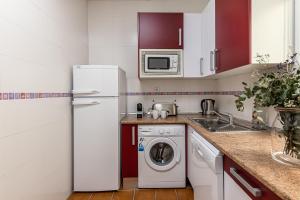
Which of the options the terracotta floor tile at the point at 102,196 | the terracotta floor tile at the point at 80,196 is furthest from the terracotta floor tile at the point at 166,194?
the terracotta floor tile at the point at 80,196

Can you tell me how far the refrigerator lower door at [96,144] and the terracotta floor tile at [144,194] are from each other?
0.25 metres

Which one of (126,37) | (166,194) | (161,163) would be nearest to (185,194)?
(166,194)

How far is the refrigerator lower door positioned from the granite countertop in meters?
1.14

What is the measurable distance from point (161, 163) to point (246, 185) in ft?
5.83

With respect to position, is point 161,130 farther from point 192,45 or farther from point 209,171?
point 192,45

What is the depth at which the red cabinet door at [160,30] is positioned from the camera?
2.93 metres

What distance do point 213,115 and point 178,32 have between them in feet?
4.00

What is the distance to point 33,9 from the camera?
1789 mm

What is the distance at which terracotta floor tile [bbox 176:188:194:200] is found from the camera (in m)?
2.52

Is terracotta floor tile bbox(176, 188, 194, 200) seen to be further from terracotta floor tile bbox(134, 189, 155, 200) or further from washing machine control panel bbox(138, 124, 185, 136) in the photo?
washing machine control panel bbox(138, 124, 185, 136)

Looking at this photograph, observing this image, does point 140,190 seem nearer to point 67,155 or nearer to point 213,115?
point 67,155

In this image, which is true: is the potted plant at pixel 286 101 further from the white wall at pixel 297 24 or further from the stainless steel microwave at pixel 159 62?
the stainless steel microwave at pixel 159 62

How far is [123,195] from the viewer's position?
2.61 meters

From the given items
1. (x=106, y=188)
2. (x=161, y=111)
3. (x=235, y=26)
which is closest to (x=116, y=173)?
(x=106, y=188)
